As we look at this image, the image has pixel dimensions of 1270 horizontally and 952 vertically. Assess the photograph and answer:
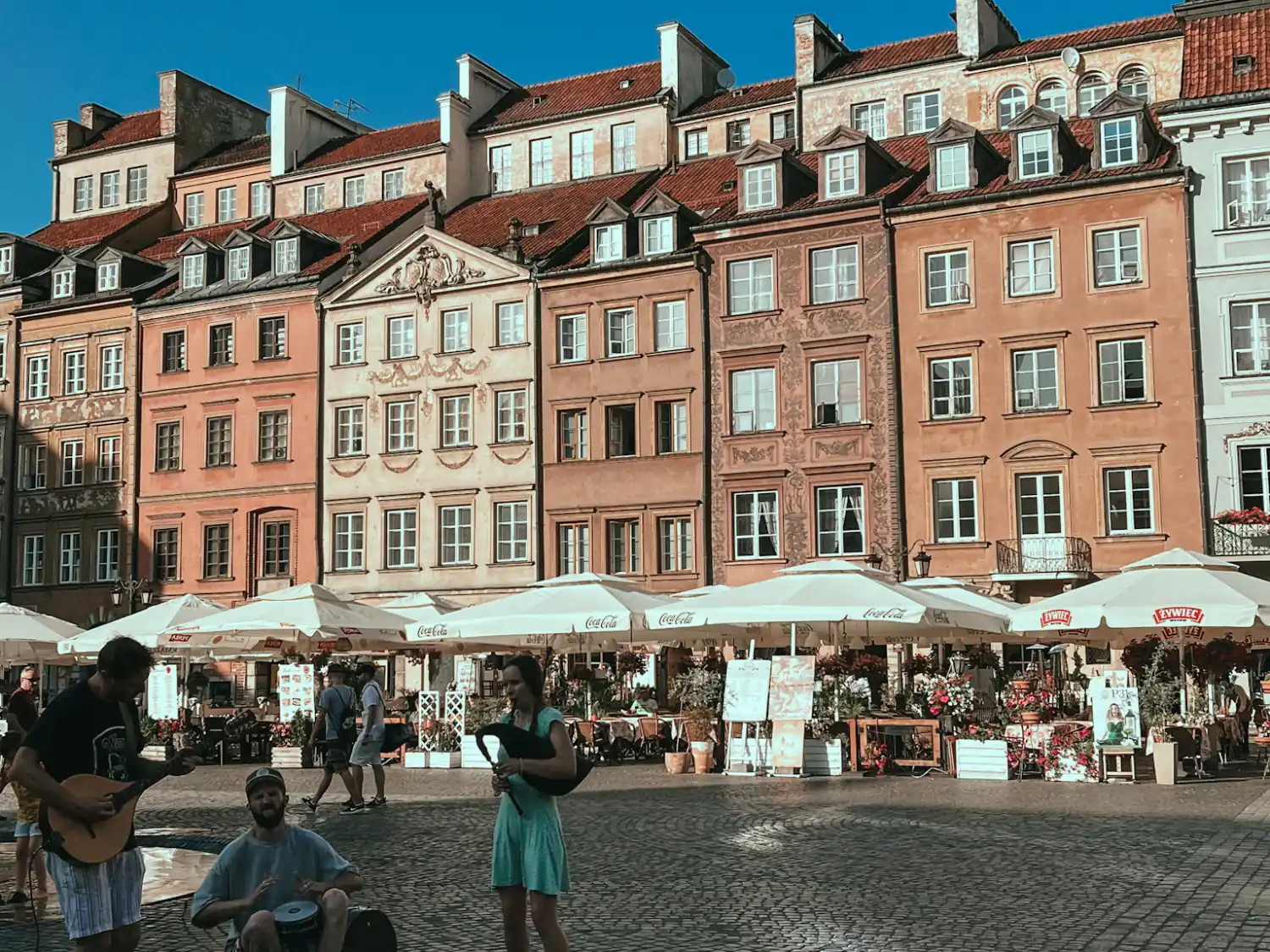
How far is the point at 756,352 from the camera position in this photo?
124 feet

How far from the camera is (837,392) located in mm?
37031

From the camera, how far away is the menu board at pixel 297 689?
25812 mm

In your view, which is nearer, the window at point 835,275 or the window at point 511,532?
the window at point 835,275

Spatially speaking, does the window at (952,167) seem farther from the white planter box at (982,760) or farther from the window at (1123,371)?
the white planter box at (982,760)

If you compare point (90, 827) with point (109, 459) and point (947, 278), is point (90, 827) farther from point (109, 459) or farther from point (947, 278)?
point (109, 459)

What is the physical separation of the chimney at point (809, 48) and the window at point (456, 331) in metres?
10.9

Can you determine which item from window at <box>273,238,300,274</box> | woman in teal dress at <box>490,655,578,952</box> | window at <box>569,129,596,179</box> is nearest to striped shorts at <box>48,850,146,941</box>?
woman in teal dress at <box>490,655,578,952</box>

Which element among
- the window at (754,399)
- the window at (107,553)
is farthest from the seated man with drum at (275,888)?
the window at (107,553)

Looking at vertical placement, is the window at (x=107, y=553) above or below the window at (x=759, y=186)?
below

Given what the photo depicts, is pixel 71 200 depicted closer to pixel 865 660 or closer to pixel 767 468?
pixel 767 468

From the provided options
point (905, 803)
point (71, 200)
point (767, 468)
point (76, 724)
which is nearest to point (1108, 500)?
point (767, 468)

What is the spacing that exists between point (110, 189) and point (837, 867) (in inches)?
1867

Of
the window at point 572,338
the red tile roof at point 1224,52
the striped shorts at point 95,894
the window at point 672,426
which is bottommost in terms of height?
the striped shorts at point 95,894

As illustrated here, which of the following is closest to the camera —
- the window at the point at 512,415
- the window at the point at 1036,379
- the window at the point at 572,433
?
the window at the point at 1036,379
